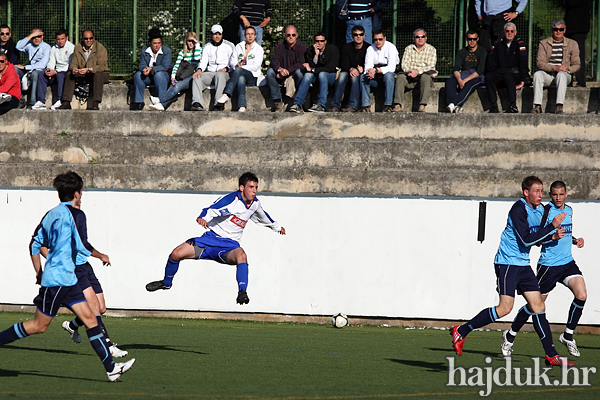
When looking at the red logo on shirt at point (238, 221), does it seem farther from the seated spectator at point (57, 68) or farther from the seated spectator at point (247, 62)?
the seated spectator at point (57, 68)

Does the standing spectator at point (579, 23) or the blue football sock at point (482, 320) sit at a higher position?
the standing spectator at point (579, 23)

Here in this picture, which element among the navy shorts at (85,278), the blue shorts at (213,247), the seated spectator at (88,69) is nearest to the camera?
the navy shorts at (85,278)

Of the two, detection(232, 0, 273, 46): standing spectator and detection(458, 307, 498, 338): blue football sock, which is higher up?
detection(232, 0, 273, 46): standing spectator

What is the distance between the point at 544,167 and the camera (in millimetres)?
13969

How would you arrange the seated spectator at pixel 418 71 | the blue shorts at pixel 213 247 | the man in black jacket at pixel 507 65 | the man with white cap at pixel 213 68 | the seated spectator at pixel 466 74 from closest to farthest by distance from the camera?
the blue shorts at pixel 213 247 → the man in black jacket at pixel 507 65 → the seated spectator at pixel 466 74 → the seated spectator at pixel 418 71 → the man with white cap at pixel 213 68

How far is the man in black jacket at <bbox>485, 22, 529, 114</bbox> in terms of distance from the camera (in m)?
15.2

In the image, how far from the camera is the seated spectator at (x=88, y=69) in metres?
16.3

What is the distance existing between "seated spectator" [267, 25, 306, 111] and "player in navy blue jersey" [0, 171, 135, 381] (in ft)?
30.4

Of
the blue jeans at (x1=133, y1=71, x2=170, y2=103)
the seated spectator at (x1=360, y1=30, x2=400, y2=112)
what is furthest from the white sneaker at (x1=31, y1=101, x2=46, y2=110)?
the seated spectator at (x1=360, y1=30, x2=400, y2=112)

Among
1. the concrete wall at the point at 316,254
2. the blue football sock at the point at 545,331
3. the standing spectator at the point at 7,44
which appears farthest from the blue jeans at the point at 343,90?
the blue football sock at the point at 545,331

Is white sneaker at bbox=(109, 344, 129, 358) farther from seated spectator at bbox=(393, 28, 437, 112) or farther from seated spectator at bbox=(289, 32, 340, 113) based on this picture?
seated spectator at bbox=(393, 28, 437, 112)

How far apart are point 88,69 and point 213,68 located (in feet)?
8.77

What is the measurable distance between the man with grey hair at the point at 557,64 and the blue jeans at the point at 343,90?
11.3 ft

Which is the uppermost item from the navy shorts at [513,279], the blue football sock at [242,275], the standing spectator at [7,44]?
the standing spectator at [7,44]
